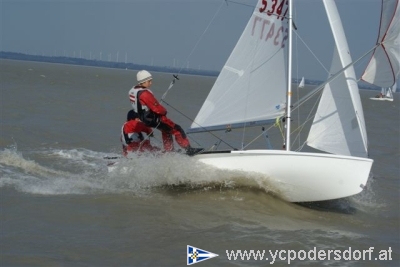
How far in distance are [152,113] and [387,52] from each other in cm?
286

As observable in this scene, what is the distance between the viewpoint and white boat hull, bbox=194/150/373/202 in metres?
7.04

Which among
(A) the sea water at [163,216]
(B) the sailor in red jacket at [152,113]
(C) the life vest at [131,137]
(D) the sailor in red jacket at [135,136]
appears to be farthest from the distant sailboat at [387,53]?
(C) the life vest at [131,137]

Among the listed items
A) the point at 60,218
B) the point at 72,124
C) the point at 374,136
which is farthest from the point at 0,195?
the point at 374,136

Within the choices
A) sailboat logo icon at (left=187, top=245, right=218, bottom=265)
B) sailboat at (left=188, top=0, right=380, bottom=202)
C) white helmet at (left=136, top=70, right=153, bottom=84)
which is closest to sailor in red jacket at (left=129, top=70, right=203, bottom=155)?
white helmet at (left=136, top=70, right=153, bottom=84)

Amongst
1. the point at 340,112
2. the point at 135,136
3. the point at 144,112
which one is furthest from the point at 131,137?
the point at 340,112

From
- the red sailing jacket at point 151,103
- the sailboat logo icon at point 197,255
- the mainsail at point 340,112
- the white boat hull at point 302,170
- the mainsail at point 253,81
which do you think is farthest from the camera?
the red sailing jacket at point 151,103

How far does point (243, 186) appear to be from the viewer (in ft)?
25.0

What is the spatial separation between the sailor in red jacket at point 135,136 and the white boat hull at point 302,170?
942mm

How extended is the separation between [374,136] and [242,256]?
12.9m

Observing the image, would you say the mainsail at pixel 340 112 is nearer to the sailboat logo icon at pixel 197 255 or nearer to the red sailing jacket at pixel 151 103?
the red sailing jacket at pixel 151 103

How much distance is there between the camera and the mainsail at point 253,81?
7574 millimetres

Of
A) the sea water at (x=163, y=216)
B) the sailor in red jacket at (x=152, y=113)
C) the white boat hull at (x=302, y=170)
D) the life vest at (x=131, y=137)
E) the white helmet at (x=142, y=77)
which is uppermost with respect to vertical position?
the white helmet at (x=142, y=77)

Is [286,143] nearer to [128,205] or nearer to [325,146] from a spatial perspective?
[325,146]

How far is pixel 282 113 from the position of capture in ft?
25.2
